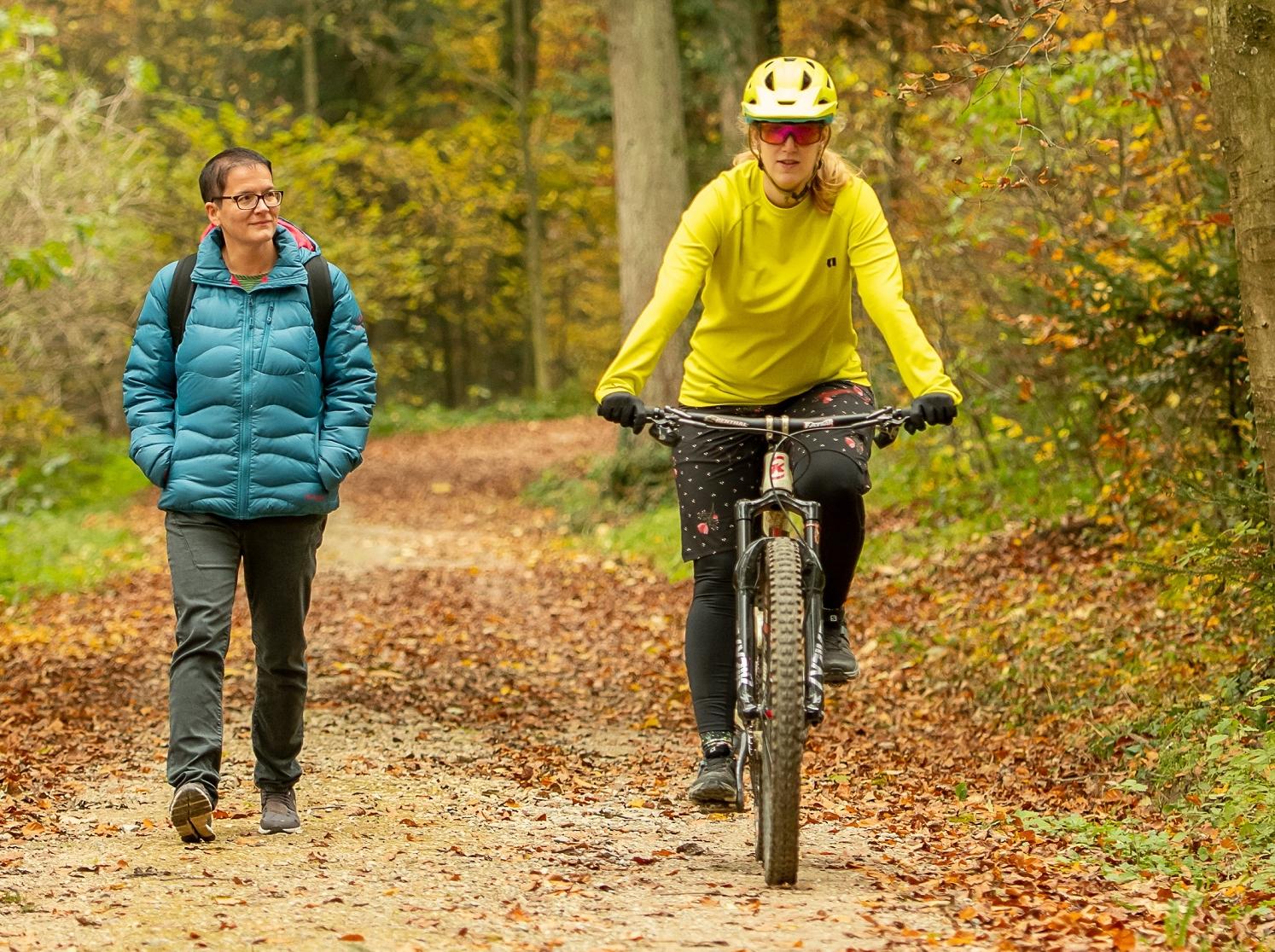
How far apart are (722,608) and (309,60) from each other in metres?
27.6

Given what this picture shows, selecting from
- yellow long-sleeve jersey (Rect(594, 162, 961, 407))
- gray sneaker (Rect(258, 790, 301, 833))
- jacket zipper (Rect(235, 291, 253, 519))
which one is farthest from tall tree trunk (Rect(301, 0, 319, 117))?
yellow long-sleeve jersey (Rect(594, 162, 961, 407))

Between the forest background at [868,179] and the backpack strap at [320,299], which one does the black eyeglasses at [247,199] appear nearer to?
the backpack strap at [320,299]

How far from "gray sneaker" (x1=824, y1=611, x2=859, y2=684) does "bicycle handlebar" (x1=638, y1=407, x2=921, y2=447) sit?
32.5 inches

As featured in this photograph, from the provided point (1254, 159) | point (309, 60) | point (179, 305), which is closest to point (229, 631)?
point (179, 305)

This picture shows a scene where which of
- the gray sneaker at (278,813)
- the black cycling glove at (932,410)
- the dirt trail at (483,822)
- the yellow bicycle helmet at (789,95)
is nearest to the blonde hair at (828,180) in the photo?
the yellow bicycle helmet at (789,95)

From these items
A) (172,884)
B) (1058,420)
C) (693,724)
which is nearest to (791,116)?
(172,884)

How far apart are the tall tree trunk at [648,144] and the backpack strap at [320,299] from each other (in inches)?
382

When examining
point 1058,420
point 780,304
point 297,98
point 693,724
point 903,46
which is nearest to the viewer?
point 780,304

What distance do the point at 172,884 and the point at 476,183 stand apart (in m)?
29.4

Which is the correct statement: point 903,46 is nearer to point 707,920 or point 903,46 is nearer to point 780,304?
point 780,304

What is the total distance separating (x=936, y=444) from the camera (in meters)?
12.6

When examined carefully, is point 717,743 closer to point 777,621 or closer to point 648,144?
point 777,621

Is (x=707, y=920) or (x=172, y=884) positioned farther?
(x=172, y=884)

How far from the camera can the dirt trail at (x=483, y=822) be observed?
4086 millimetres
